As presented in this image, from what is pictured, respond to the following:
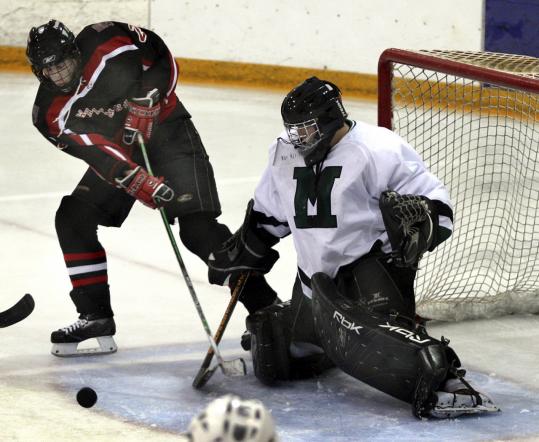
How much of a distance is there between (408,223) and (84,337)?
114cm

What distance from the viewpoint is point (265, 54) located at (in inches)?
332

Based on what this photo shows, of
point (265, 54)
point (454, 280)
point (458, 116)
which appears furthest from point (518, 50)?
point (454, 280)

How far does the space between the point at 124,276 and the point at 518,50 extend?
128 inches

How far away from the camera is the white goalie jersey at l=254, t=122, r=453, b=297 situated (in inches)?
139

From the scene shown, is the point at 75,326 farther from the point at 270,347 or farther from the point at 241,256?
the point at 270,347

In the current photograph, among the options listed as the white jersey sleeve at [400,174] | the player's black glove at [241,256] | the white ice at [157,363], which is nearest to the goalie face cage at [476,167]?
the white ice at [157,363]

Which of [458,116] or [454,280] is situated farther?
[458,116]

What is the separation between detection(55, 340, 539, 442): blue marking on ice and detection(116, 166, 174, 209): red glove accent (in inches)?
18.6

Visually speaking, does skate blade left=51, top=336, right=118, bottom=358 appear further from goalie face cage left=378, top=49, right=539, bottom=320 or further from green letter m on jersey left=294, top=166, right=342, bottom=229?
goalie face cage left=378, top=49, right=539, bottom=320

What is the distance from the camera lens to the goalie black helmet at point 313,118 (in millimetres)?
3502

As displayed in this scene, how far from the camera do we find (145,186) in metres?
3.85

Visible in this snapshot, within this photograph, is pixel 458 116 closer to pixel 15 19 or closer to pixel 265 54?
pixel 265 54

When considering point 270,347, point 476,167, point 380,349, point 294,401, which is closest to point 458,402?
point 380,349

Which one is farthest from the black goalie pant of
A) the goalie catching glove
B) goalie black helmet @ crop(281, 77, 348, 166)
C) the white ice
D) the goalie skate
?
the goalie skate
